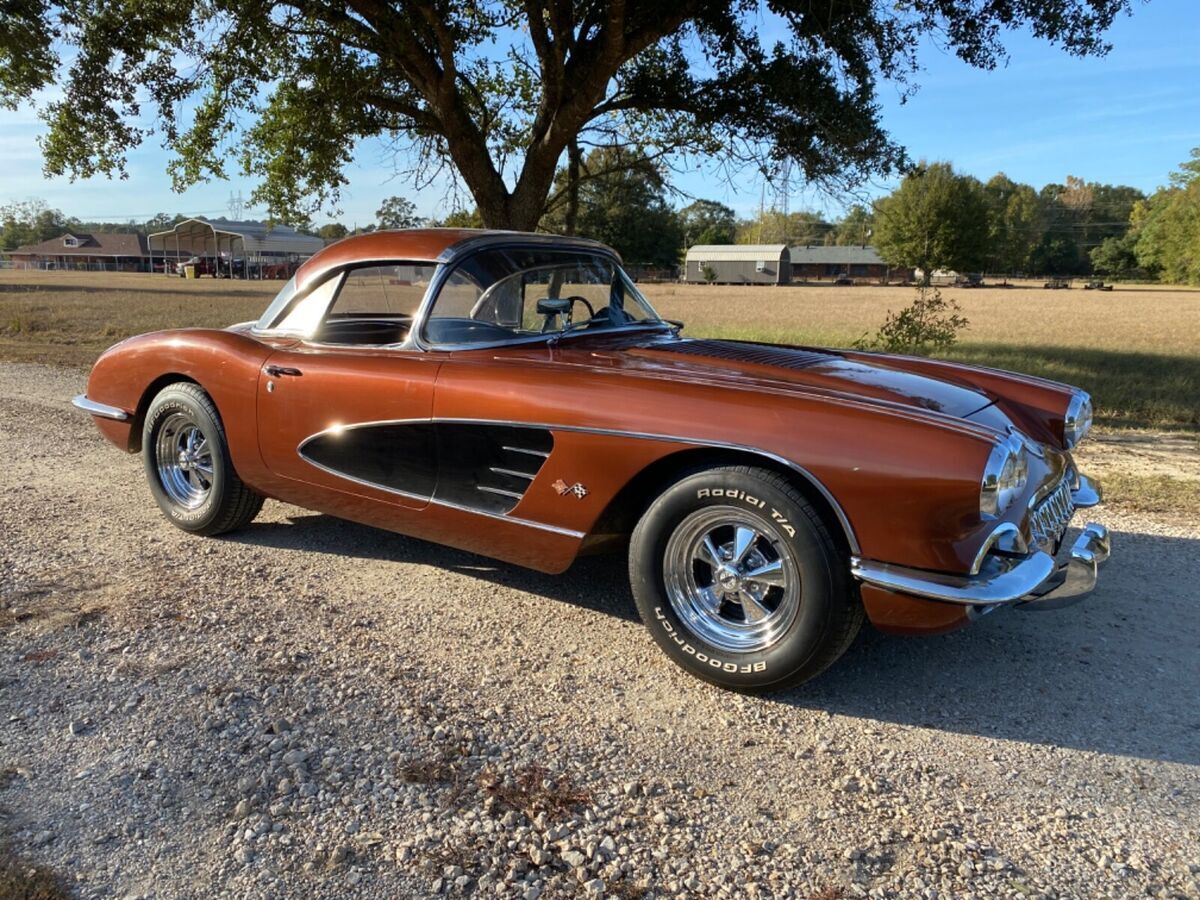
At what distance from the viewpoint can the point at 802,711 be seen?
286cm

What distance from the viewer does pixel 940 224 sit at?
64.1 meters

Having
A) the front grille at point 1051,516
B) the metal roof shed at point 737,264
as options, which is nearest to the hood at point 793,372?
the front grille at point 1051,516

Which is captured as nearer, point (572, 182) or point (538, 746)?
point (538, 746)

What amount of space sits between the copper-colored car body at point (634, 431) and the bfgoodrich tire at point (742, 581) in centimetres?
9

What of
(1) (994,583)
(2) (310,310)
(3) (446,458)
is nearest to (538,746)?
(3) (446,458)

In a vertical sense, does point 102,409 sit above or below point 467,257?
below

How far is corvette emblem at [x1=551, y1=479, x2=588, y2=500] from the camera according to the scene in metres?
3.09

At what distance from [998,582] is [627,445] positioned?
127 cm

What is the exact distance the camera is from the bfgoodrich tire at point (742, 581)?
8.88 ft

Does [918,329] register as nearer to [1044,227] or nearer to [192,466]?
[192,466]

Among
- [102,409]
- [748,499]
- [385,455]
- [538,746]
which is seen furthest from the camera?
[102,409]

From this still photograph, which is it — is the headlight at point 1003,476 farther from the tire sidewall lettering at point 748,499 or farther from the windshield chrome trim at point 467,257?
the windshield chrome trim at point 467,257

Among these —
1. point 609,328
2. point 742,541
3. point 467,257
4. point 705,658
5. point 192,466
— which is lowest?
point 705,658

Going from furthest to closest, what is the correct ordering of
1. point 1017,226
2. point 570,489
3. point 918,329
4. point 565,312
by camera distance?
1. point 1017,226
2. point 918,329
3. point 565,312
4. point 570,489
